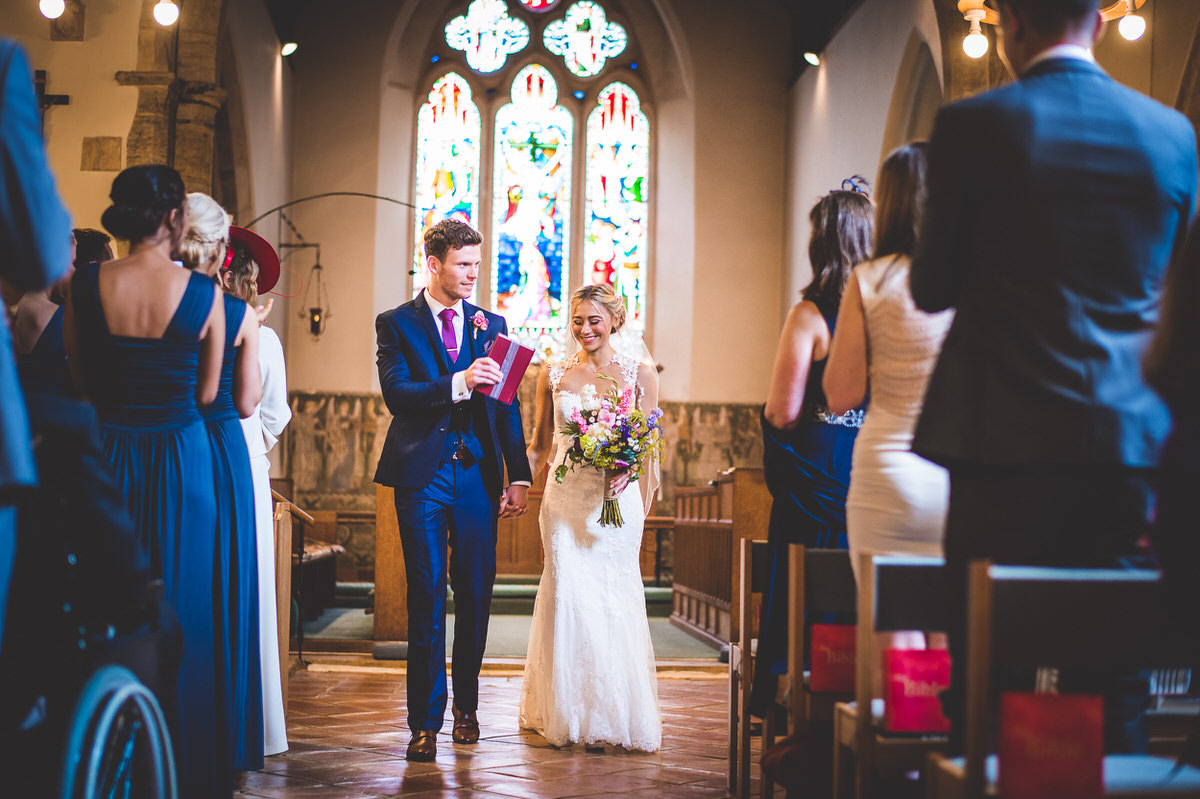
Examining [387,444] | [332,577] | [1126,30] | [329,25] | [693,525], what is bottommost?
[332,577]

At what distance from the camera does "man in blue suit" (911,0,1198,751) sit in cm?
179

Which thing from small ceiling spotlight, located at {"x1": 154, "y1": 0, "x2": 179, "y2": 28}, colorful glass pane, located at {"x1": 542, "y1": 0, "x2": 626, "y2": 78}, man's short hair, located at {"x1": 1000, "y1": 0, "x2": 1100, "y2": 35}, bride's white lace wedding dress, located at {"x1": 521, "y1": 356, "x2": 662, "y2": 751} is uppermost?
colorful glass pane, located at {"x1": 542, "y1": 0, "x2": 626, "y2": 78}

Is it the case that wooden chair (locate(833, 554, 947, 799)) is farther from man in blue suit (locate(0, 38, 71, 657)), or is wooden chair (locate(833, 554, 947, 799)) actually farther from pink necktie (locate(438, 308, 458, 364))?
pink necktie (locate(438, 308, 458, 364))

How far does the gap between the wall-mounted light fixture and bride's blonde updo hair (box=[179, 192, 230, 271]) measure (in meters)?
3.75

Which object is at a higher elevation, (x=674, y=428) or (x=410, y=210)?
(x=410, y=210)

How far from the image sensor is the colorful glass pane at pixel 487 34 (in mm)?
14422

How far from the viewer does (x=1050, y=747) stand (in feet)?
4.96

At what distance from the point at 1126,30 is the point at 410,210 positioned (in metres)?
9.67

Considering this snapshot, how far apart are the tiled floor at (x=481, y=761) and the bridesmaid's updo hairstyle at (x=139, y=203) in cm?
172

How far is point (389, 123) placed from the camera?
549 inches

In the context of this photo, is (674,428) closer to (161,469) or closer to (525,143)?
(525,143)

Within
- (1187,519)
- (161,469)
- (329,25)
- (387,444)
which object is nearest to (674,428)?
(329,25)

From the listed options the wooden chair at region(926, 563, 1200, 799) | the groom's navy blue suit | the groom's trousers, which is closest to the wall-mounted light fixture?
the groom's navy blue suit

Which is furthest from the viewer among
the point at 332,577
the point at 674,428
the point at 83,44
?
the point at 674,428
